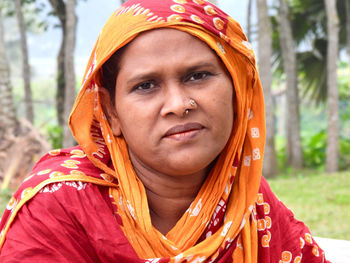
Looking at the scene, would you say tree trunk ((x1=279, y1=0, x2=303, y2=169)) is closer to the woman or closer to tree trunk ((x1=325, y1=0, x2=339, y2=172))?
tree trunk ((x1=325, y1=0, x2=339, y2=172))

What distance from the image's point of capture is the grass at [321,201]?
5.00 meters

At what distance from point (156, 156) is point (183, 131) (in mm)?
141

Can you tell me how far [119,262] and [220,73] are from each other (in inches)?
28.9

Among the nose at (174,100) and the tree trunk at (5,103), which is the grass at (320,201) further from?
the nose at (174,100)

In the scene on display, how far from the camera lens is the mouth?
1461mm

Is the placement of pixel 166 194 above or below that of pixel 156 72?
below

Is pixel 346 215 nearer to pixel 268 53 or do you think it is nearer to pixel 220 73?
pixel 268 53

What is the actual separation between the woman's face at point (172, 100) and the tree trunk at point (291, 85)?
953 centimetres

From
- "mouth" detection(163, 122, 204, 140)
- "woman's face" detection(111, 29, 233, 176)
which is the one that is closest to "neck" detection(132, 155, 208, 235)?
"woman's face" detection(111, 29, 233, 176)

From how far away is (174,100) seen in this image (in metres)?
1.44

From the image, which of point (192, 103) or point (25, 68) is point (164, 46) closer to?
point (192, 103)

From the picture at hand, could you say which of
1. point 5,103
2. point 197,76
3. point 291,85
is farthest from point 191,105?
point 291,85

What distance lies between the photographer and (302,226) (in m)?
Answer: 2.05

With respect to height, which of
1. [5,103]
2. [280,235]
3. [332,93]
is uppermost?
[5,103]
